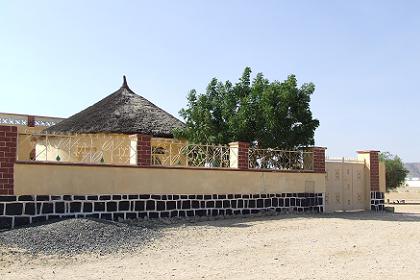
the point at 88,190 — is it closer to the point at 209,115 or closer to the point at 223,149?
the point at 223,149

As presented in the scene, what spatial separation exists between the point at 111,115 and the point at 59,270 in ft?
33.5

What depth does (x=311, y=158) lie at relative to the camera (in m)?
16.1

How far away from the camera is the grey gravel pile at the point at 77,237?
29.5ft

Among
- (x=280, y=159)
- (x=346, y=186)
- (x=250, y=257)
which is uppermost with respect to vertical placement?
(x=280, y=159)

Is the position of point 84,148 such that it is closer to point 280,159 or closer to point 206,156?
point 206,156

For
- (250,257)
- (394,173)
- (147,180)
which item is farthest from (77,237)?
(394,173)

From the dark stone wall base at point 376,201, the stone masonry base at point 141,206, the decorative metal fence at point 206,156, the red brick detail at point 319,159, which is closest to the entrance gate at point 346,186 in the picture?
the dark stone wall base at point 376,201

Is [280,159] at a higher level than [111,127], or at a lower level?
lower

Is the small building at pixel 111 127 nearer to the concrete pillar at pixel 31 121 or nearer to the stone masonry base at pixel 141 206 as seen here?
the stone masonry base at pixel 141 206

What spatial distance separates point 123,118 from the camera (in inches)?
680

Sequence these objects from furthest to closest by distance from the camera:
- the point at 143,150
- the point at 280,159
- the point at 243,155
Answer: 1. the point at 280,159
2. the point at 243,155
3. the point at 143,150

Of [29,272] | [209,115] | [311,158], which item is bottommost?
[29,272]

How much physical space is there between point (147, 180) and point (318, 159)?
6151 millimetres

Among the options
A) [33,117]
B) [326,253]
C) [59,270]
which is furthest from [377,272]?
[33,117]
